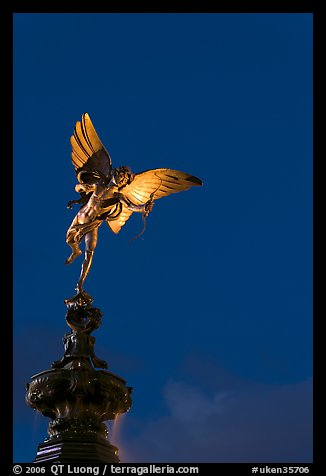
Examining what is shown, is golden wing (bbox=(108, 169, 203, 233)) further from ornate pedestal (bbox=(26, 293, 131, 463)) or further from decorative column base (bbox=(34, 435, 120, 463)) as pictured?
decorative column base (bbox=(34, 435, 120, 463))

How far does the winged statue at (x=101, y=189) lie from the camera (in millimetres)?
23953

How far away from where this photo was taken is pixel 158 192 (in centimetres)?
2481

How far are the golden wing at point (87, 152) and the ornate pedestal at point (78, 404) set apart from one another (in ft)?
13.3

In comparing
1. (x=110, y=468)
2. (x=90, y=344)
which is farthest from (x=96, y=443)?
(x=90, y=344)

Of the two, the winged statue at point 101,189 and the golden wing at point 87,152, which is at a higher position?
the golden wing at point 87,152

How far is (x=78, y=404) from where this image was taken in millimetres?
21812

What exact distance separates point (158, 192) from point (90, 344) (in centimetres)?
394

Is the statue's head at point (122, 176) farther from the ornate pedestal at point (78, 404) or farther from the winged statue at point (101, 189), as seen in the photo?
the ornate pedestal at point (78, 404)

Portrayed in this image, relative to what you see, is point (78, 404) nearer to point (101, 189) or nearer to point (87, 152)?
point (101, 189)

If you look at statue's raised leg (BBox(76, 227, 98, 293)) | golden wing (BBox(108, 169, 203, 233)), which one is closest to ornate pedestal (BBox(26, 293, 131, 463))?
statue's raised leg (BBox(76, 227, 98, 293))

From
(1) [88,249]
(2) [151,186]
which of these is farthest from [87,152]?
(1) [88,249]

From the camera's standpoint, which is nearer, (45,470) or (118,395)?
(45,470)

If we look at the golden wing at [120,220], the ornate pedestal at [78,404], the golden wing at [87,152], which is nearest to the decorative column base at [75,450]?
the ornate pedestal at [78,404]
